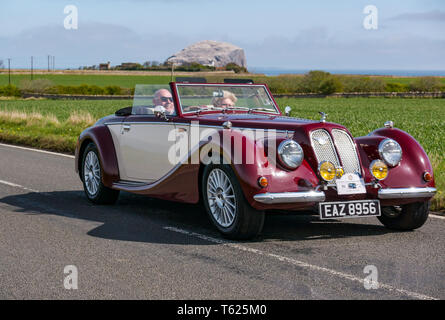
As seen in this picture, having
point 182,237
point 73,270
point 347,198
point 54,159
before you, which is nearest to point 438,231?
point 347,198

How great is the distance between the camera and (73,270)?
5.51 meters

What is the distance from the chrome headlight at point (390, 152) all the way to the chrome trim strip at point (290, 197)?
1028mm

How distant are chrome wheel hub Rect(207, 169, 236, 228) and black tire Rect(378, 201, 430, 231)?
1939 mm

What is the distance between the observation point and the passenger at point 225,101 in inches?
323

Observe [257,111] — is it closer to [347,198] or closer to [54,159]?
[347,198]

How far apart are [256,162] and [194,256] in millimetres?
1096

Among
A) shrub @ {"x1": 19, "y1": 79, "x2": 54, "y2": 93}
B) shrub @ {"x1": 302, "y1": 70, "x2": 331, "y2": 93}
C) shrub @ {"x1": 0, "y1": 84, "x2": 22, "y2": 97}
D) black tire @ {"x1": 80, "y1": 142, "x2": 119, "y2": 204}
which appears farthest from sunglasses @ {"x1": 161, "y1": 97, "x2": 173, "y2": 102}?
shrub @ {"x1": 19, "y1": 79, "x2": 54, "y2": 93}

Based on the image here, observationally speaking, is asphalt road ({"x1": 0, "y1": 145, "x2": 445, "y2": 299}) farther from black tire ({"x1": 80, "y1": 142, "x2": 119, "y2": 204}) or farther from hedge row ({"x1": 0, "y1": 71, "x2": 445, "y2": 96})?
hedge row ({"x1": 0, "y1": 71, "x2": 445, "y2": 96})

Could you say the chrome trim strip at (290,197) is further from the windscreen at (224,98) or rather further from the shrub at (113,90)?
the shrub at (113,90)

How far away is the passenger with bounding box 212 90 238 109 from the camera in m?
8.21

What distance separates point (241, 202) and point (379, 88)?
263 feet

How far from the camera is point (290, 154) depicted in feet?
21.3

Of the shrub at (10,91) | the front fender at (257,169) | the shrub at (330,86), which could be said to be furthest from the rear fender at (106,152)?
the shrub at (330,86)

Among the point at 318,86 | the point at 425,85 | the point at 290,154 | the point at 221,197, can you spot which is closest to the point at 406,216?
the point at 290,154
